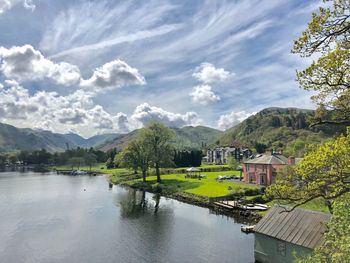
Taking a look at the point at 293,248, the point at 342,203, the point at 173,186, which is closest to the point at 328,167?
the point at 342,203

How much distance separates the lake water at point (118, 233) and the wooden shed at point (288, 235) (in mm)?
3569

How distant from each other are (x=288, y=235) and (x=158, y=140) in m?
67.1

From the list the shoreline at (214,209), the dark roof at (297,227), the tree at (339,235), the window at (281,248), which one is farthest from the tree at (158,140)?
the tree at (339,235)

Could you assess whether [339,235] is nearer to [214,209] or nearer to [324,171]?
[324,171]

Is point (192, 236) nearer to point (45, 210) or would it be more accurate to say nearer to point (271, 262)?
point (271, 262)

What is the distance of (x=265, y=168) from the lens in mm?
76812

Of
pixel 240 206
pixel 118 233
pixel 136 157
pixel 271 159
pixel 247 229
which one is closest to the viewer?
pixel 247 229

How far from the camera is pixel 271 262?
30.7 metres

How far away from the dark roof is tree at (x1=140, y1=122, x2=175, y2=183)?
61.2 metres

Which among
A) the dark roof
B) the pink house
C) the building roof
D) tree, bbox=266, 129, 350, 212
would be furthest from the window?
the building roof

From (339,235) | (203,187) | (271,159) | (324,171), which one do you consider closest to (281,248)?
(324,171)

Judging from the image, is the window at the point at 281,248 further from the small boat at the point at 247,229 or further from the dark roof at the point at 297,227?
the small boat at the point at 247,229

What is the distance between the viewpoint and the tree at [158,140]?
9262 cm

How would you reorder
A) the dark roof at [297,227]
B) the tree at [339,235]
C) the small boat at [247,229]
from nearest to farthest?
the tree at [339,235] < the dark roof at [297,227] < the small boat at [247,229]
